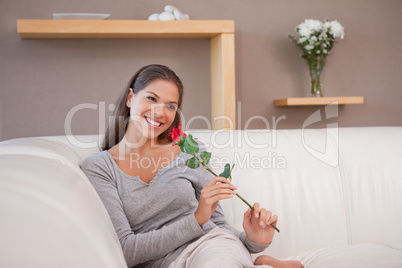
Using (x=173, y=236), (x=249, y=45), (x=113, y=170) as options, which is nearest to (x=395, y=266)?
(x=173, y=236)

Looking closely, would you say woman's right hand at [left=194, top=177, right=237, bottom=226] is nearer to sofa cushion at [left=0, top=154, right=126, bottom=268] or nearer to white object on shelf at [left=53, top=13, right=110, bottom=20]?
sofa cushion at [left=0, top=154, right=126, bottom=268]

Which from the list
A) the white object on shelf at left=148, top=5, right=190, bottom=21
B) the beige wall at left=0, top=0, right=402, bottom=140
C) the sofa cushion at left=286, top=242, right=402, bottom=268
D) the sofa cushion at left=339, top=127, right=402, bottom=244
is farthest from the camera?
the beige wall at left=0, top=0, right=402, bottom=140

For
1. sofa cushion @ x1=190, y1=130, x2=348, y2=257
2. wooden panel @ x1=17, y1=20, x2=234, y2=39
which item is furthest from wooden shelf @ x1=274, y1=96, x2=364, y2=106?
sofa cushion @ x1=190, y1=130, x2=348, y2=257

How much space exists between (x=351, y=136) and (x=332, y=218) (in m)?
0.41

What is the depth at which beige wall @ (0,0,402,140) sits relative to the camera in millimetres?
3566

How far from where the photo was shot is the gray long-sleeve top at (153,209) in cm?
138

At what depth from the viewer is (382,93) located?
4086 millimetres

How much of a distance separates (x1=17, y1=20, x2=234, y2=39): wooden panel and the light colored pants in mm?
2180

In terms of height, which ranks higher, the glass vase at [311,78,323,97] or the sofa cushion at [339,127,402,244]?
the glass vase at [311,78,323,97]

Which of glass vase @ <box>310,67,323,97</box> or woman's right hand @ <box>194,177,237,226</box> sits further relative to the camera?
glass vase @ <box>310,67,323,97</box>

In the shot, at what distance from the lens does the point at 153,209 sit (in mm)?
1528

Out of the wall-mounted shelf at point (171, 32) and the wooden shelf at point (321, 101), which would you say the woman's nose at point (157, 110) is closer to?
the wall-mounted shelf at point (171, 32)

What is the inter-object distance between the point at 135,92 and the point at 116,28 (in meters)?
1.68

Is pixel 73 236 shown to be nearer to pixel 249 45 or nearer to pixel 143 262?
pixel 143 262
